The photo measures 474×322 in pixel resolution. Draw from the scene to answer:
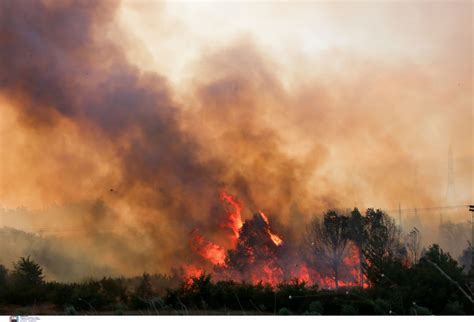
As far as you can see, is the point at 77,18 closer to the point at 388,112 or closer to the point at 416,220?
the point at 388,112

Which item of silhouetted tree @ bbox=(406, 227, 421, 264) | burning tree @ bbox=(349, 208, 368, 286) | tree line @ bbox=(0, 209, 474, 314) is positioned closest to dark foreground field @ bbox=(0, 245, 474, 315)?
tree line @ bbox=(0, 209, 474, 314)

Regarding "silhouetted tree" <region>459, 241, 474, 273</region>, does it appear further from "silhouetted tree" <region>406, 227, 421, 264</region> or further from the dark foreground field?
"silhouetted tree" <region>406, 227, 421, 264</region>

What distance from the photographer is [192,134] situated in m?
7.29

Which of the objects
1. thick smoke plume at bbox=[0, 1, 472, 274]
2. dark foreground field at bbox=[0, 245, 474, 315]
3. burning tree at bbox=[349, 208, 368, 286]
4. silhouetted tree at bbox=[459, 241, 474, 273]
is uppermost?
thick smoke plume at bbox=[0, 1, 472, 274]

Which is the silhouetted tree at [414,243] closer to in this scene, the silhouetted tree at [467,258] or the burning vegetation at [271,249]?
the silhouetted tree at [467,258]

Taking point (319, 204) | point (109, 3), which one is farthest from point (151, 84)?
point (319, 204)

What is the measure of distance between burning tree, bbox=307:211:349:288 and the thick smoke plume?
23cm

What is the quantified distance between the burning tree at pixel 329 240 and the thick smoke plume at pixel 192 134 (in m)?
0.23

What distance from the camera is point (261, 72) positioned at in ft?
24.0

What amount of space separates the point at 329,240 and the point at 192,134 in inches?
84.2

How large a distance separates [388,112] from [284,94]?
51.6 inches

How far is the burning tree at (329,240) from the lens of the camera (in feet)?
23.3

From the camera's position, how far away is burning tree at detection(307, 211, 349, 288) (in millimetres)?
7109

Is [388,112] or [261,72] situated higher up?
[261,72]
